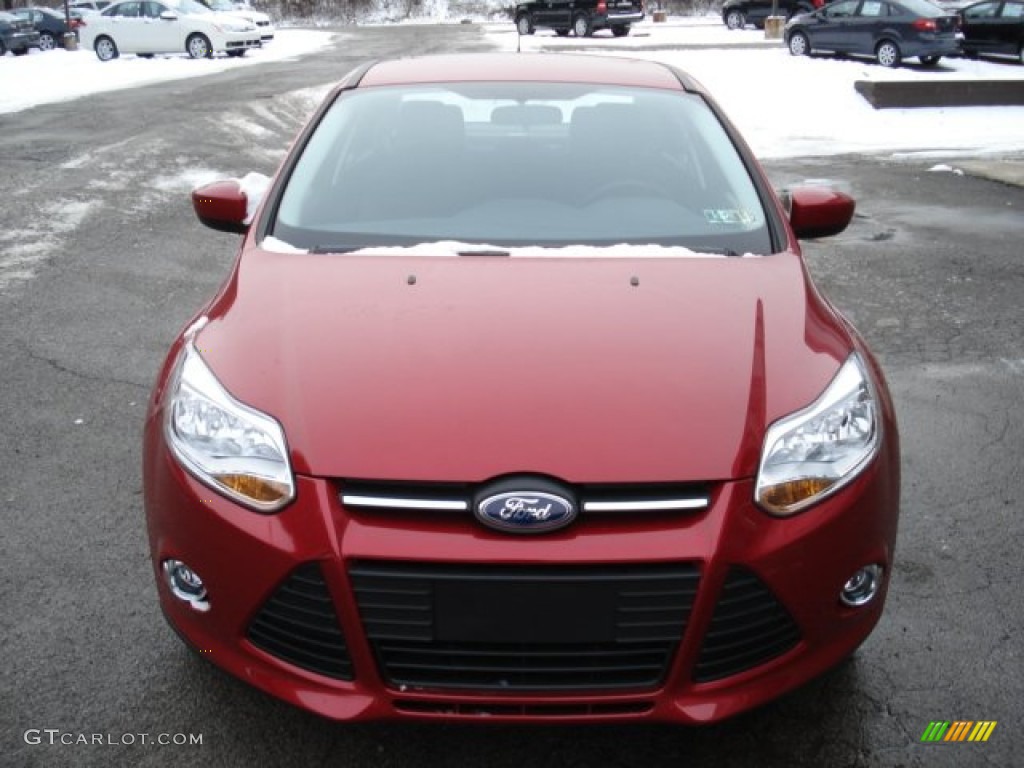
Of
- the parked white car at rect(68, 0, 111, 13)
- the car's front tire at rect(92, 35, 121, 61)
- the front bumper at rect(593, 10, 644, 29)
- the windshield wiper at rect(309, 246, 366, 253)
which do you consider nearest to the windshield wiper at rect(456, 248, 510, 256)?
the windshield wiper at rect(309, 246, 366, 253)

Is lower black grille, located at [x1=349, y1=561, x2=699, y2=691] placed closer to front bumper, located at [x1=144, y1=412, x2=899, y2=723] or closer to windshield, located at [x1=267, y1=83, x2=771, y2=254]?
front bumper, located at [x1=144, y1=412, x2=899, y2=723]

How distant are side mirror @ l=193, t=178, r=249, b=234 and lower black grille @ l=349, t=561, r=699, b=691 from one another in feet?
6.28

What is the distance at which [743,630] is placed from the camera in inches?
82.2

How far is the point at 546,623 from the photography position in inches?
79.7

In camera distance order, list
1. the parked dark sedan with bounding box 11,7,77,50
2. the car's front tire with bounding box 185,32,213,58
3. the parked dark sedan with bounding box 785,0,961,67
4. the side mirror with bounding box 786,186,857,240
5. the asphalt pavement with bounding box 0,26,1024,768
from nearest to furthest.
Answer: the asphalt pavement with bounding box 0,26,1024,768
the side mirror with bounding box 786,186,857,240
the parked dark sedan with bounding box 785,0,961,67
the car's front tire with bounding box 185,32,213,58
the parked dark sedan with bounding box 11,7,77,50

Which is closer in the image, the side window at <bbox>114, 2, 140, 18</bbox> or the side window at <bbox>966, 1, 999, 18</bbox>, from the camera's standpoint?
the side window at <bbox>966, 1, 999, 18</bbox>

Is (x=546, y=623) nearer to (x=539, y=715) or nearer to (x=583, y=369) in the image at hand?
(x=539, y=715)

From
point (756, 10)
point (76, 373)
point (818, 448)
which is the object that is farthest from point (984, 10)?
point (818, 448)

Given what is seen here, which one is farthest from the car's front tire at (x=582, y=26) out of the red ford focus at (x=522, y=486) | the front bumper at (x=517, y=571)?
the front bumper at (x=517, y=571)

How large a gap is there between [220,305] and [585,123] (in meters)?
1.53

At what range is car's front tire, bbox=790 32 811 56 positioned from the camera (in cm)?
2244

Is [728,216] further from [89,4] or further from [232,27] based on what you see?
[89,4]

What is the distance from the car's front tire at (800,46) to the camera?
2244 centimetres

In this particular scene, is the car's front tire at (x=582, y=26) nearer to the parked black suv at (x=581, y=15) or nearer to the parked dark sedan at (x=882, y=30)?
the parked black suv at (x=581, y=15)
